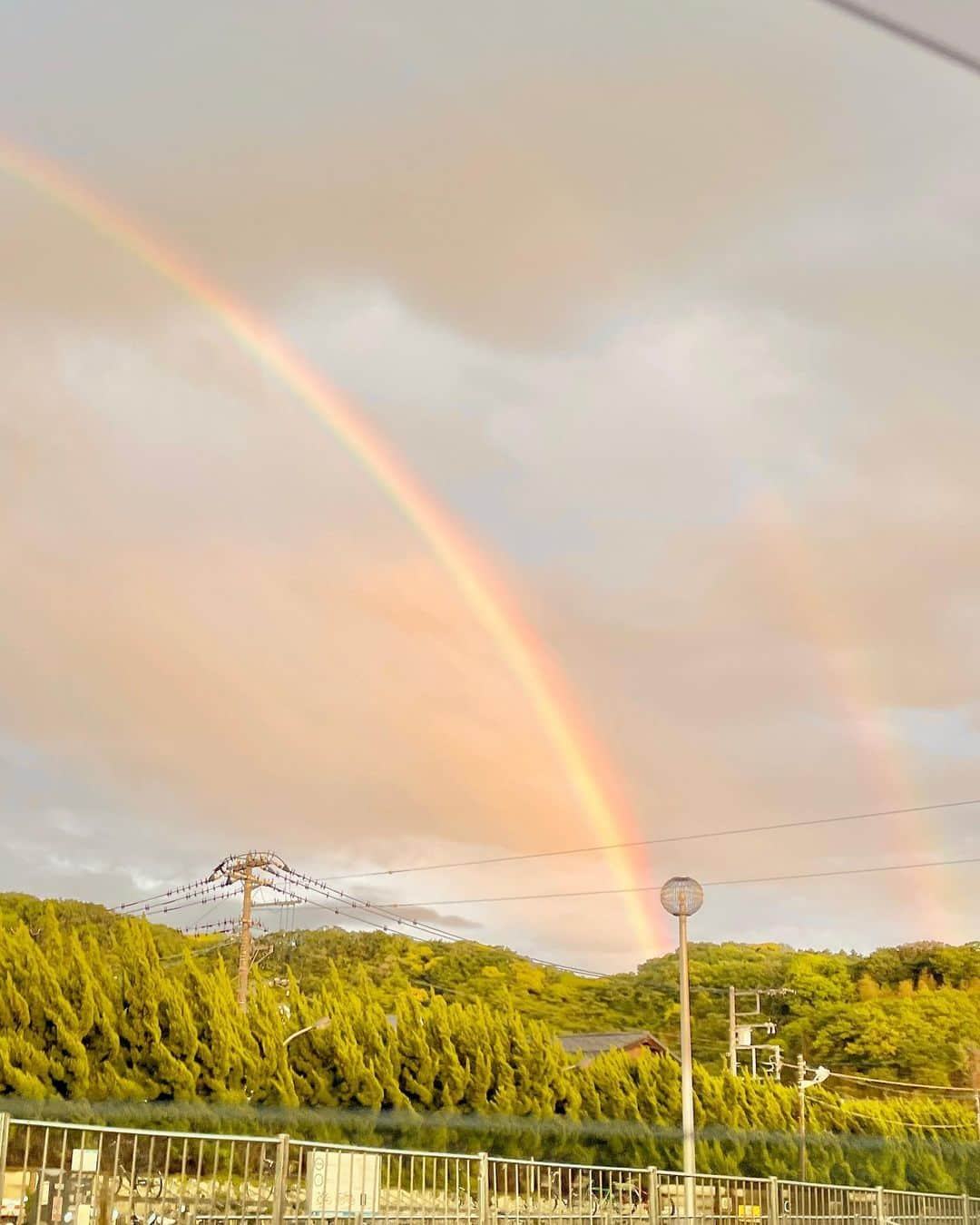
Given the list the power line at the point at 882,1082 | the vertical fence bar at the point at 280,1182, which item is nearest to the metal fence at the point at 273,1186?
the vertical fence bar at the point at 280,1182

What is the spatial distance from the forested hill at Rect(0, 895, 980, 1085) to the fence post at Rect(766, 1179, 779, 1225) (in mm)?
42900

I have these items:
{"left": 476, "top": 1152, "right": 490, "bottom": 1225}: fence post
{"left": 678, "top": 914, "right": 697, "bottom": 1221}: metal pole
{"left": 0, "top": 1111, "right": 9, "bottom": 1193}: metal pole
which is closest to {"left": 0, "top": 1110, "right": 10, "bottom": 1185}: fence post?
{"left": 0, "top": 1111, "right": 9, "bottom": 1193}: metal pole

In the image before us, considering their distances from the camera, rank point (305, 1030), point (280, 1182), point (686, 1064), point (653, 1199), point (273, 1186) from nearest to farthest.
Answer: point (280, 1182)
point (273, 1186)
point (653, 1199)
point (686, 1064)
point (305, 1030)

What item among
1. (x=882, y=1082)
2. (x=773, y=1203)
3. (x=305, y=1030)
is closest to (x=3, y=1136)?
(x=773, y=1203)

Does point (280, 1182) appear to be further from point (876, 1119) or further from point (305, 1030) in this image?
point (876, 1119)

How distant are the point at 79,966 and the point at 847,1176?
1868 cm

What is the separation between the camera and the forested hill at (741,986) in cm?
5634

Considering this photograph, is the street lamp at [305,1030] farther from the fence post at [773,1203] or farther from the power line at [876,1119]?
the power line at [876,1119]

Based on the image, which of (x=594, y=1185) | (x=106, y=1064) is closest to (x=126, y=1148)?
(x=594, y=1185)

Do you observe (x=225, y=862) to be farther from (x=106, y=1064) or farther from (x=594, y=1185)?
(x=594, y=1185)

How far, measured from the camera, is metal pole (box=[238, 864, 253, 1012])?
34594 millimetres

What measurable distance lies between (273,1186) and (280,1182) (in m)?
0.25

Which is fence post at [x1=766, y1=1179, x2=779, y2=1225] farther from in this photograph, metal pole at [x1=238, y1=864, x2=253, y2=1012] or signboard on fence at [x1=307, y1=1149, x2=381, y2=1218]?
metal pole at [x1=238, y1=864, x2=253, y2=1012]

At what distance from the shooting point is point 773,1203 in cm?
1096
